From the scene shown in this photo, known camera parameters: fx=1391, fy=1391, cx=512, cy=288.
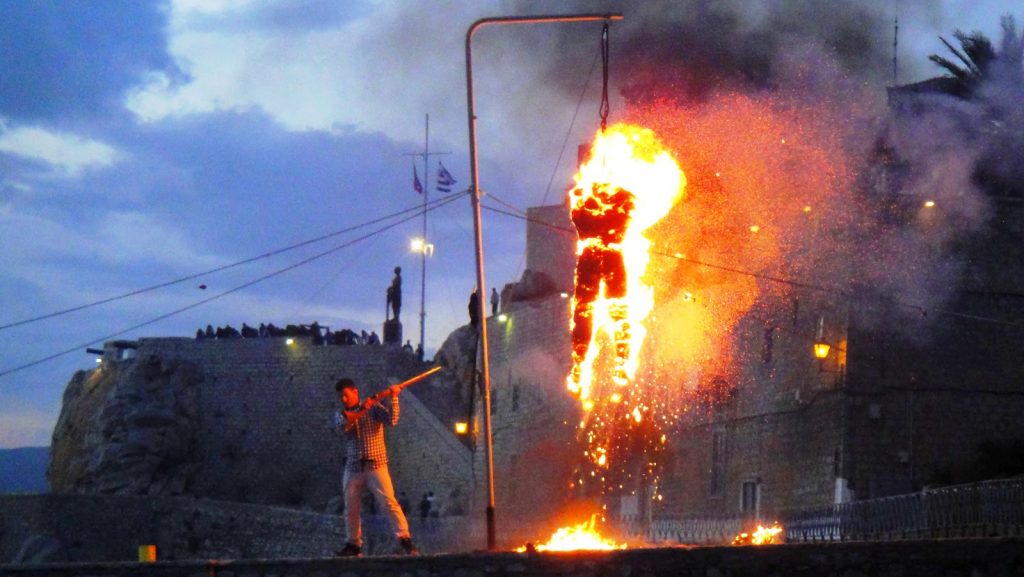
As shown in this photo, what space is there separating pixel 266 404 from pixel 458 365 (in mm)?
11787

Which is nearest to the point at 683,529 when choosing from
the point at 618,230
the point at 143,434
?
the point at 618,230

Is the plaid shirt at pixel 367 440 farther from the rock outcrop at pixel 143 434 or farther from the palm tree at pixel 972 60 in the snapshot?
the rock outcrop at pixel 143 434

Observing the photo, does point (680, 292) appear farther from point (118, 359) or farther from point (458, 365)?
point (118, 359)

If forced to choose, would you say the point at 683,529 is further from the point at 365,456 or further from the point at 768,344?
the point at 365,456

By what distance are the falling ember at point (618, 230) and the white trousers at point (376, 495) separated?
33.7 ft

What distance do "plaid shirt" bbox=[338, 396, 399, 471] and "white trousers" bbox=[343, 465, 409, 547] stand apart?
0.26ft

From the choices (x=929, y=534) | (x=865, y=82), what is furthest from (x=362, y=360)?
(x=929, y=534)

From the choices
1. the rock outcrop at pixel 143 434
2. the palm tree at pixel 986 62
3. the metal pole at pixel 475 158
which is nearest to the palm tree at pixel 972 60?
the palm tree at pixel 986 62

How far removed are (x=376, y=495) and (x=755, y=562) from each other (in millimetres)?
5291

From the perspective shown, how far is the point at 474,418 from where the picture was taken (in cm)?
5841

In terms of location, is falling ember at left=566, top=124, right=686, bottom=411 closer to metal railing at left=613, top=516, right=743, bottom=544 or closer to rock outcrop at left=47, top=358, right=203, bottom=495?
metal railing at left=613, top=516, right=743, bottom=544

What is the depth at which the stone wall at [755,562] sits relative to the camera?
38.8 ft

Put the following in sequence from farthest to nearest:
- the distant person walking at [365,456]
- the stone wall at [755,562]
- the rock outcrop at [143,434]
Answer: the rock outcrop at [143,434] → the distant person walking at [365,456] → the stone wall at [755,562]

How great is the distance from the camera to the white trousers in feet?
51.1
